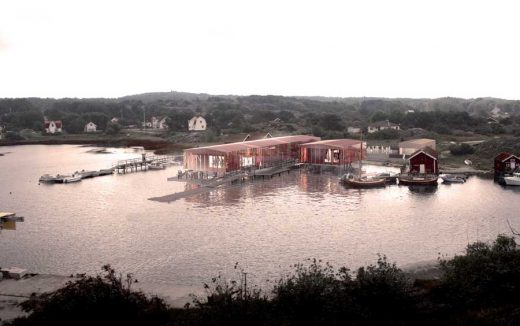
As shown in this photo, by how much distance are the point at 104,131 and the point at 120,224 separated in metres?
81.2

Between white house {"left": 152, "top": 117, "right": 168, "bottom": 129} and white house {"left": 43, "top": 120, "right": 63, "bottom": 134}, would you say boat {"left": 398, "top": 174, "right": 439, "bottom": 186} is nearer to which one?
white house {"left": 152, "top": 117, "right": 168, "bottom": 129}

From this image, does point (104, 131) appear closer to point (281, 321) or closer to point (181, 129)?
point (181, 129)

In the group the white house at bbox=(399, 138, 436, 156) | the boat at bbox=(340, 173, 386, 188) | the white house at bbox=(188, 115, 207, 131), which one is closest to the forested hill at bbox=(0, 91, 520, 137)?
the white house at bbox=(188, 115, 207, 131)

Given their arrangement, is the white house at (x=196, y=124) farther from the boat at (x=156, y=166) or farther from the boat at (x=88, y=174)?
the boat at (x=88, y=174)

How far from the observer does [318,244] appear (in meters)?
23.8

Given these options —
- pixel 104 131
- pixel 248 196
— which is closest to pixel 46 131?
pixel 104 131

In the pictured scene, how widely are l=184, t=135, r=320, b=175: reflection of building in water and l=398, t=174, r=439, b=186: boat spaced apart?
1404 centimetres

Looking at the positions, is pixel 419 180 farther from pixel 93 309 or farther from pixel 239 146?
pixel 93 309

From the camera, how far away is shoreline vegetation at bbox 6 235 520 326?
1167 cm

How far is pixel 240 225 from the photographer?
27.8 m

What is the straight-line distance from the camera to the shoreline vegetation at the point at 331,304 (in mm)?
11672

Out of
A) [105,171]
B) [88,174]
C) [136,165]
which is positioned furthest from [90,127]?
[88,174]

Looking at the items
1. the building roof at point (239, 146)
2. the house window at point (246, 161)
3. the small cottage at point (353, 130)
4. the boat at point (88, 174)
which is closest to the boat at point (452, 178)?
the building roof at point (239, 146)

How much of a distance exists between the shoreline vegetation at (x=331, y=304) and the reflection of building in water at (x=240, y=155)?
29547 millimetres
